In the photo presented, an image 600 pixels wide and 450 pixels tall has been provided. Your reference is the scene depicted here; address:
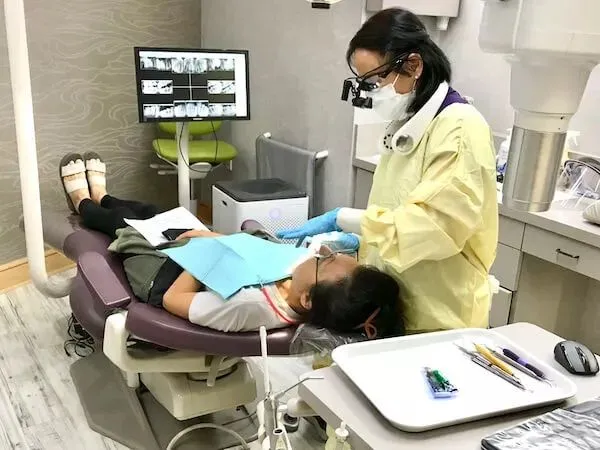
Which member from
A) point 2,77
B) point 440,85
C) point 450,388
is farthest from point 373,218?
point 2,77

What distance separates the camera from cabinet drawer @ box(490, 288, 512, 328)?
2395 mm

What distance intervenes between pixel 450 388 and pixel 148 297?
1.28 metres

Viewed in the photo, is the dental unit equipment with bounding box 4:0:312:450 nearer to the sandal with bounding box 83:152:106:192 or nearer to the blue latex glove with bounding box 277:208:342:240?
the blue latex glove with bounding box 277:208:342:240

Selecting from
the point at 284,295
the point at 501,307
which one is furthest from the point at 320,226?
the point at 501,307

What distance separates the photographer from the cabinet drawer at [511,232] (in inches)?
90.5

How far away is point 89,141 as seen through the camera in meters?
3.51

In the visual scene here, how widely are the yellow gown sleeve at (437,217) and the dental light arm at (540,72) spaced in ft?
1.70

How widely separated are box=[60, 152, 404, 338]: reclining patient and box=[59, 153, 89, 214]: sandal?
0.75 m

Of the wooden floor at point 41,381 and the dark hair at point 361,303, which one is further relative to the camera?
the wooden floor at point 41,381

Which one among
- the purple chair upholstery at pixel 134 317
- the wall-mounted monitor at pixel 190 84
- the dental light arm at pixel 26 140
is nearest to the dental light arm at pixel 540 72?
the purple chair upholstery at pixel 134 317

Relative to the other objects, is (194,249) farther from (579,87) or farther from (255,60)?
(255,60)

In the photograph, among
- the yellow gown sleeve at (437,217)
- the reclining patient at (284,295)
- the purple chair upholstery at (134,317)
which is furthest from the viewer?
the purple chair upholstery at (134,317)

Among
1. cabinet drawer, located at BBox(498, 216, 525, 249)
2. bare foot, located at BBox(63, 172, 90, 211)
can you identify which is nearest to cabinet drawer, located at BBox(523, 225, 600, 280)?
cabinet drawer, located at BBox(498, 216, 525, 249)

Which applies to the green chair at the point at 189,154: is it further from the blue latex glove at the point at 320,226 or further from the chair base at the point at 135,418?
the blue latex glove at the point at 320,226
